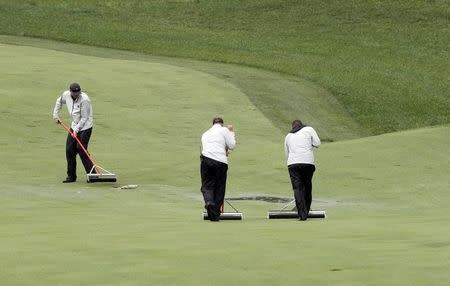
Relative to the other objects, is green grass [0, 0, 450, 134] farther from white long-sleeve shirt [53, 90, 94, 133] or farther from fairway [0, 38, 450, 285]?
white long-sleeve shirt [53, 90, 94, 133]

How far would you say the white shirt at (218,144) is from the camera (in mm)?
19188

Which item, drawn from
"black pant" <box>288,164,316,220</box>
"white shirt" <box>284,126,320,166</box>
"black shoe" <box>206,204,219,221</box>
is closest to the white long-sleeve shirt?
→ "white shirt" <box>284,126,320,166</box>

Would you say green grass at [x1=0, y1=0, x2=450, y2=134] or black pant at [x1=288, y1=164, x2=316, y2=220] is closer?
black pant at [x1=288, y1=164, x2=316, y2=220]

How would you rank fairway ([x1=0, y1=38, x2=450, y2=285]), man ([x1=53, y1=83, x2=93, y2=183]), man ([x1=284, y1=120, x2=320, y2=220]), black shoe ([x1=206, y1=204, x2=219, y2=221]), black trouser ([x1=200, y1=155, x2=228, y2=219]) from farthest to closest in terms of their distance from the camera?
man ([x1=53, y1=83, x2=93, y2=183]), man ([x1=284, y1=120, x2=320, y2=220]), black trouser ([x1=200, y1=155, x2=228, y2=219]), black shoe ([x1=206, y1=204, x2=219, y2=221]), fairway ([x1=0, y1=38, x2=450, y2=285])

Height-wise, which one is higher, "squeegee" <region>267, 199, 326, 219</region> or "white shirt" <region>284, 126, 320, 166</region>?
"white shirt" <region>284, 126, 320, 166</region>

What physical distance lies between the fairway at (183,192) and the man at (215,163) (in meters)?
0.51

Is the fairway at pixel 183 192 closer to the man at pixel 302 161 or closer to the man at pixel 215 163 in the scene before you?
the man at pixel 215 163

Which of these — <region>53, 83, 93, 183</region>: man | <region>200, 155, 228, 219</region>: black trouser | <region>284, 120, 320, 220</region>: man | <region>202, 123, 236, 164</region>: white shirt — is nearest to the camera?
<region>200, 155, 228, 219</region>: black trouser

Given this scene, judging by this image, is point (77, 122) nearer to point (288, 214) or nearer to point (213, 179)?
point (213, 179)

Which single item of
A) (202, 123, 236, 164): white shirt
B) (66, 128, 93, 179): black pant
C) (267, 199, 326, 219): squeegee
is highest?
(202, 123, 236, 164): white shirt

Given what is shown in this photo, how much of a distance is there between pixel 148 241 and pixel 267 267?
2551 mm

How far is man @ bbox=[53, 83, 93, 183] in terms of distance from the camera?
24.2 metres

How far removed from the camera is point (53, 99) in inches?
1452

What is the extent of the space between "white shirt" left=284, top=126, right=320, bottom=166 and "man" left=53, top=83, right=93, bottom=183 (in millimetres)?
5728
